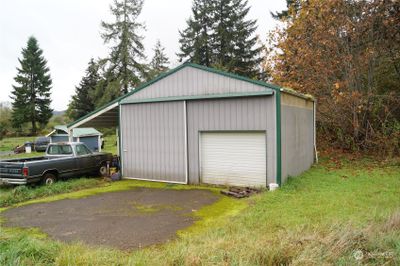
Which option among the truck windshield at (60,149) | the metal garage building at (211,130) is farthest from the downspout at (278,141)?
the truck windshield at (60,149)

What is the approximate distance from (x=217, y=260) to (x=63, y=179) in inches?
357

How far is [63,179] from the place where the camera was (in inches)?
435

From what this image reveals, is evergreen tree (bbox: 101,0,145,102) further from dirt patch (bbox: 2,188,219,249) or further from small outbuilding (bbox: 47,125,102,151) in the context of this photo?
dirt patch (bbox: 2,188,219,249)

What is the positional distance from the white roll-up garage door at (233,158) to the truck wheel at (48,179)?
17.2 ft

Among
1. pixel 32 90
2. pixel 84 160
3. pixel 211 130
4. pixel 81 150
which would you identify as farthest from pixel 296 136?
pixel 32 90

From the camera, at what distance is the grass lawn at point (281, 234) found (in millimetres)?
3703

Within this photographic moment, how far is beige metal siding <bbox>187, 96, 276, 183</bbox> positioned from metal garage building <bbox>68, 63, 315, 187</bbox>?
30mm

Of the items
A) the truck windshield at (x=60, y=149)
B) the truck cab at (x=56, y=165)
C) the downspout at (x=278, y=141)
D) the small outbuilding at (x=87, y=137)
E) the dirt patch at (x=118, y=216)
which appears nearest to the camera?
the dirt patch at (x=118, y=216)

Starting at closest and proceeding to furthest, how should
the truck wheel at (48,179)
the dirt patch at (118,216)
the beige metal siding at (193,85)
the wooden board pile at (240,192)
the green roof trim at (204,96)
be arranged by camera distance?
the dirt patch at (118,216), the wooden board pile at (240,192), the green roof trim at (204,96), the beige metal siding at (193,85), the truck wheel at (48,179)

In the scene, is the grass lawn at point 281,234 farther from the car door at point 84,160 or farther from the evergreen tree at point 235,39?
the evergreen tree at point 235,39

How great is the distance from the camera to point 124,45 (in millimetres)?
30484

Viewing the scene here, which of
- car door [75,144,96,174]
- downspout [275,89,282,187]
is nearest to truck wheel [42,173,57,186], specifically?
car door [75,144,96,174]

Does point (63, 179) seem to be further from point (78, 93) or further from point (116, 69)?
point (78, 93)

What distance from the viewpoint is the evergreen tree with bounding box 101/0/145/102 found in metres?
30.6
